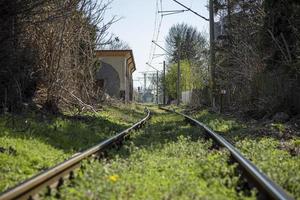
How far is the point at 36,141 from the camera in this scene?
34.2ft

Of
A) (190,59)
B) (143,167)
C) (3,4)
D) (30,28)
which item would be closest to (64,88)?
(30,28)

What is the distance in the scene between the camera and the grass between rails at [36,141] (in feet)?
25.0

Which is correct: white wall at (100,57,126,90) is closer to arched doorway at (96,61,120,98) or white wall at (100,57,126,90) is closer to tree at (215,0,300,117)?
arched doorway at (96,61,120,98)

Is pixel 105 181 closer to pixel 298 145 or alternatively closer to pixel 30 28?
pixel 298 145

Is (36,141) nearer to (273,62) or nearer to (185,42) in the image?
(273,62)

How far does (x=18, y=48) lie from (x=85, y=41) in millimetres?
6868

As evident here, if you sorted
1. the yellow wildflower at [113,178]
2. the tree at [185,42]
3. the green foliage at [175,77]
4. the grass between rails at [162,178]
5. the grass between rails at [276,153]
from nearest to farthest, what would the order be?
the grass between rails at [162,178] < the yellow wildflower at [113,178] < the grass between rails at [276,153] < the green foliage at [175,77] < the tree at [185,42]

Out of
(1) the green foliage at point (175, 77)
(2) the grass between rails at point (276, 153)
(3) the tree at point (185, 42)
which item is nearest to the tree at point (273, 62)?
(2) the grass between rails at point (276, 153)

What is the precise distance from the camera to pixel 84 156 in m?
7.76

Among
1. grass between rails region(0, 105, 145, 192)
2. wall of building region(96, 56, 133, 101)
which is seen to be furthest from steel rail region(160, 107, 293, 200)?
wall of building region(96, 56, 133, 101)

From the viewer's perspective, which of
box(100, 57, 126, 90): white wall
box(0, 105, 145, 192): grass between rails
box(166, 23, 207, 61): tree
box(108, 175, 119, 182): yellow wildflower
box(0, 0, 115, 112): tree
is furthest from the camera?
box(166, 23, 207, 61): tree

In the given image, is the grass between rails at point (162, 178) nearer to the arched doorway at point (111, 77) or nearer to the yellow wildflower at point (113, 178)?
the yellow wildflower at point (113, 178)

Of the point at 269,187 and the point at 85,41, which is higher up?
the point at 85,41

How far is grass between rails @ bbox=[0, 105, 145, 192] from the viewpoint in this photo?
7613mm
